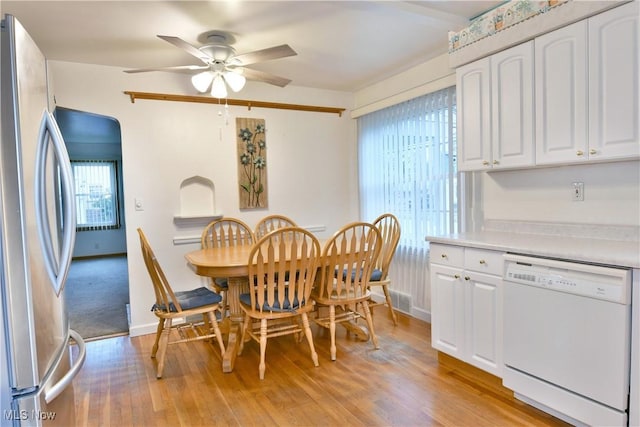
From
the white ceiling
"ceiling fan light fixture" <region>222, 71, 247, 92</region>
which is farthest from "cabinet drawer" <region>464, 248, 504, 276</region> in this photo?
"ceiling fan light fixture" <region>222, 71, 247, 92</region>

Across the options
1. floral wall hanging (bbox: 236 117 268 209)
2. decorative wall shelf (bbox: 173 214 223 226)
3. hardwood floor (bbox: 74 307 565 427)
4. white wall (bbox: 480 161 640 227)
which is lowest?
hardwood floor (bbox: 74 307 565 427)

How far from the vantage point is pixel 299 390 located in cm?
237

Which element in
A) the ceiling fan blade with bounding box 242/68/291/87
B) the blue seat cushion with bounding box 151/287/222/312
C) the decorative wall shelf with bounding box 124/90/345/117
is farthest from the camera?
the decorative wall shelf with bounding box 124/90/345/117

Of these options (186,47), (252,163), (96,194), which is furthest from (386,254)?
(96,194)

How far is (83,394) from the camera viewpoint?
2418 millimetres

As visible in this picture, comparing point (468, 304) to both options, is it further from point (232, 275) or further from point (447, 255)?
point (232, 275)

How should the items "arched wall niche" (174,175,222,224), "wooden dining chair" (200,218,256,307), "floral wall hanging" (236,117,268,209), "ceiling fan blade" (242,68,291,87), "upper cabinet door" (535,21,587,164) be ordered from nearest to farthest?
"upper cabinet door" (535,21,587,164) < "ceiling fan blade" (242,68,291,87) < "wooden dining chair" (200,218,256,307) < "arched wall niche" (174,175,222,224) < "floral wall hanging" (236,117,268,209)

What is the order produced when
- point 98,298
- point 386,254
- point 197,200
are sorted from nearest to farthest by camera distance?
point 386,254
point 197,200
point 98,298

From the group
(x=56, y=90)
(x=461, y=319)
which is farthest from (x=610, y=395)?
(x=56, y=90)

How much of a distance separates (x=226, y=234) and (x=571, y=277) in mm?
2983

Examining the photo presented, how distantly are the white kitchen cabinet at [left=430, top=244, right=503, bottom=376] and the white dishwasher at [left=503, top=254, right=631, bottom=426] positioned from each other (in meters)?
0.09

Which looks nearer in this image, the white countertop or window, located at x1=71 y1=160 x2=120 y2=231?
the white countertop

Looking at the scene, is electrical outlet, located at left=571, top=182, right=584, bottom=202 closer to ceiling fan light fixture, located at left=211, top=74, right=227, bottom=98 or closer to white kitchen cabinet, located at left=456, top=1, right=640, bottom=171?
white kitchen cabinet, located at left=456, top=1, right=640, bottom=171

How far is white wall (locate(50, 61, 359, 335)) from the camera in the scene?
3426 millimetres
